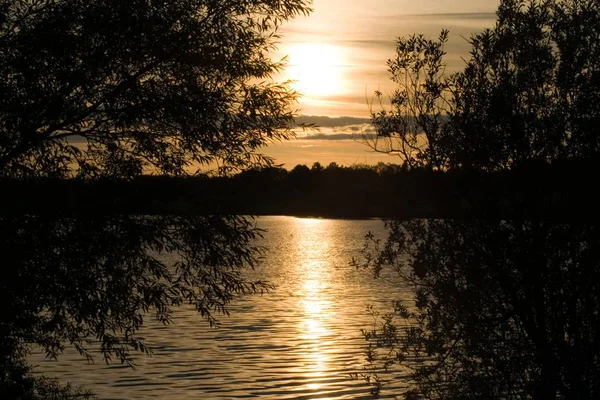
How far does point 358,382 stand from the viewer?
3356cm

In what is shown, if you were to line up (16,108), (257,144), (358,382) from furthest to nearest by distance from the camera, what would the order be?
(358,382) → (257,144) → (16,108)

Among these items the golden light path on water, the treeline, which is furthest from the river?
the treeline

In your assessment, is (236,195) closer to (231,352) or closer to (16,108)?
(16,108)

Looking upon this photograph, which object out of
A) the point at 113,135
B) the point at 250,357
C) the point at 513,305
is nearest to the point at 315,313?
the point at 250,357

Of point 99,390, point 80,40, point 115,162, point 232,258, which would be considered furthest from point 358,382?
point 80,40

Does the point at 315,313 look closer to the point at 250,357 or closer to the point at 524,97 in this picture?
the point at 250,357

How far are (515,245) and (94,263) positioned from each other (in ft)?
30.3

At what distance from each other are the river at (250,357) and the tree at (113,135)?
9.86 feet

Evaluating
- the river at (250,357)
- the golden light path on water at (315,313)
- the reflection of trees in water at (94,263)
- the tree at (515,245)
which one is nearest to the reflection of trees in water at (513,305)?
the tree at (515,245)

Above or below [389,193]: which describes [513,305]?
below

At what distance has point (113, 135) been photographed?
1920 cm

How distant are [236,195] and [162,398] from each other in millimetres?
13186

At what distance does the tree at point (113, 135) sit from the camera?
17.8 m

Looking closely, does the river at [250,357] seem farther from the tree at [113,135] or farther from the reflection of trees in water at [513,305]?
the reflection of trees in water at [513,305]
